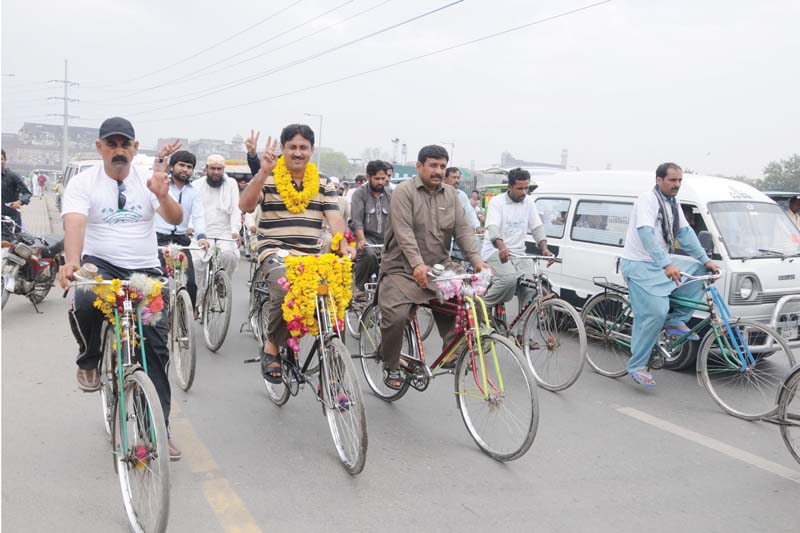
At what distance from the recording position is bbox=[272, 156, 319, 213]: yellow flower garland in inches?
183

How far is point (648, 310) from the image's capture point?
18.9ft

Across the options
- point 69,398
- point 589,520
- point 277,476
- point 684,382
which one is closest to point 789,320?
point 684,382

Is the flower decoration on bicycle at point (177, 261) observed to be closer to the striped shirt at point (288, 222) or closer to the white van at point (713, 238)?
the striped shirt at point (288, 222)

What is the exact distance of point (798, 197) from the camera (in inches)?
→ 395

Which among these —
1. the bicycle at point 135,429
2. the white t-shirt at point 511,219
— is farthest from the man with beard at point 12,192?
the bicycle at point 135,429

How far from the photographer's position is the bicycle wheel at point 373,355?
17.4 ft

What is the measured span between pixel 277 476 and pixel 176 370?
7.45 feet

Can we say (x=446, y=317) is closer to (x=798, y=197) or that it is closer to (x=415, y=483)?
(x=415, y=483)

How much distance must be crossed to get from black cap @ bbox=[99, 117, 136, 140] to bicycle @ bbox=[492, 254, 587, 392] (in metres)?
3.76

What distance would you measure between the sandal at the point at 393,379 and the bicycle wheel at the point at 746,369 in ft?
8.65

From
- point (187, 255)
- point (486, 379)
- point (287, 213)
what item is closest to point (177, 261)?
point (187, 255)

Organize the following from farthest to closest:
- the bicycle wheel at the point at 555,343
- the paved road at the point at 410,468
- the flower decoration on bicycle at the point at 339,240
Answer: the bicycle wheel at the point at 555,343
the flower decoration on bicycle at the point at 339,240
the paved road at the point at 410,468

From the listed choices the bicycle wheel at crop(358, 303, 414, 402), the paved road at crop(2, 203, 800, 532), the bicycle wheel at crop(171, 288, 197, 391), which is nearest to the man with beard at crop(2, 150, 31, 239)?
the paved road at crop(2, 203, 800, 532)

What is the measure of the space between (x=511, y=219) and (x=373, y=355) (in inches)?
97.7
